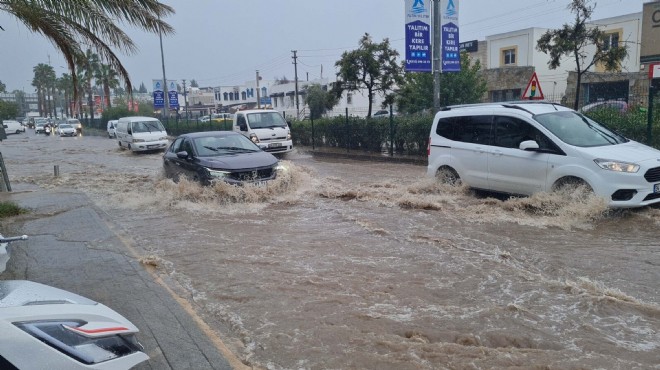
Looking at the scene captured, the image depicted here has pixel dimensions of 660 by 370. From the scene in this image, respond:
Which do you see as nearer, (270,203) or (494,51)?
(270,203)

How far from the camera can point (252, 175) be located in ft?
35.0

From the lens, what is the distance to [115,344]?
2777 mm

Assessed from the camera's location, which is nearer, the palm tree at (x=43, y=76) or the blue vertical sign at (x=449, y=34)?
the blue vertical sign at (x=449, y=34)

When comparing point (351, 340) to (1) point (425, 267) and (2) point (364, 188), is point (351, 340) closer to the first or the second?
(1) point (425, 267)

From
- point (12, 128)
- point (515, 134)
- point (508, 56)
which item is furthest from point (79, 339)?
point (12, 128)

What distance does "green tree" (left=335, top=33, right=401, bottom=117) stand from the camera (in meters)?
22.1

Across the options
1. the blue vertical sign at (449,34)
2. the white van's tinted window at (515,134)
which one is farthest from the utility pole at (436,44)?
the white van's tinted window at (515,134)

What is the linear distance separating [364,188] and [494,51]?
40.3 meters

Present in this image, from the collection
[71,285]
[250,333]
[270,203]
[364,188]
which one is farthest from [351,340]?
[364,188]

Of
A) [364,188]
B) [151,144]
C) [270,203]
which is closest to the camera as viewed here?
[270,203]

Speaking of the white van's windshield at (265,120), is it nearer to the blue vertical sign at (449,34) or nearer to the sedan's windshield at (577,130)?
the blue vertical sign at (449,34)

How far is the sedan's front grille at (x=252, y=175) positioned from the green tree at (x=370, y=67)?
12.5 meters

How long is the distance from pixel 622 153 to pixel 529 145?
1306mm

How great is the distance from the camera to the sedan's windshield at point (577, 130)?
852 centimetres
